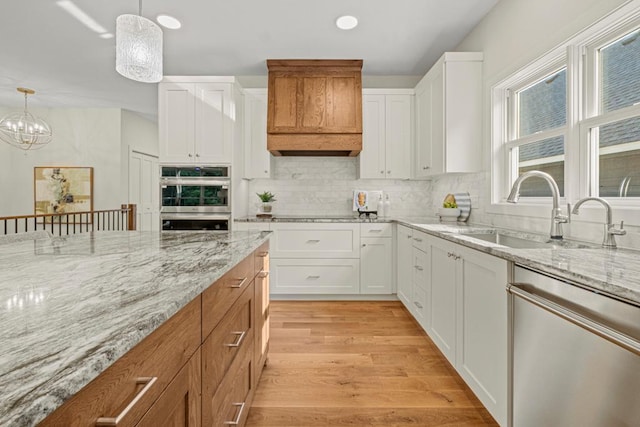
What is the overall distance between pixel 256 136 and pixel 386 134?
4.97 ft

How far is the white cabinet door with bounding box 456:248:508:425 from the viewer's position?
1.53 meters

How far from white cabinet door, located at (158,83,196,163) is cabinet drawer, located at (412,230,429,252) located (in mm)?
2450

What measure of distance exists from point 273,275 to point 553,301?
2.84 meters

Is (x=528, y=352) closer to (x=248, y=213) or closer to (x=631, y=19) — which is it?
(x=631, y=19)

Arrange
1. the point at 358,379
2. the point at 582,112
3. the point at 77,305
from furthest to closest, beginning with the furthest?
1. the point at 358,379
2. the point at 582,112
3. the point at 77,305

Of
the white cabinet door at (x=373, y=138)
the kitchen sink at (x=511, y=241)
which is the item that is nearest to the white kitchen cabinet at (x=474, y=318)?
the kitchen sink at (x=511, y=241)

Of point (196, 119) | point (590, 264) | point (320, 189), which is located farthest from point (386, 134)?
point (590, 264)

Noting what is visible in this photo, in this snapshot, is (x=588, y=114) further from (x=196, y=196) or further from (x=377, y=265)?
(x=196, y=196)

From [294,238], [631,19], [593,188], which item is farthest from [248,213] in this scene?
[631,19]

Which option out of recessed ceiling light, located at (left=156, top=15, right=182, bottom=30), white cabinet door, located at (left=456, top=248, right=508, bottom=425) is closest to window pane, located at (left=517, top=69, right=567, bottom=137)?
white cabinet door, located at (left=456, top=248, right=508, bottom=425)

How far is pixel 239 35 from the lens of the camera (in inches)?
131

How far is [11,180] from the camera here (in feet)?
20.3

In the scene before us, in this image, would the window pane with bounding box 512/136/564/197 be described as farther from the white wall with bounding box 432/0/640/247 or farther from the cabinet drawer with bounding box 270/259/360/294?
the cabinet drawer with bounding box 270/259/360/294

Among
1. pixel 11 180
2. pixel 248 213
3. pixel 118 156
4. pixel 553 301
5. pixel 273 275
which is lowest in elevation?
pixel 273 275
